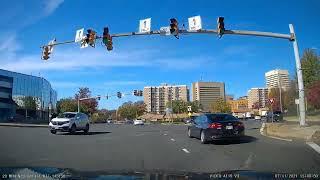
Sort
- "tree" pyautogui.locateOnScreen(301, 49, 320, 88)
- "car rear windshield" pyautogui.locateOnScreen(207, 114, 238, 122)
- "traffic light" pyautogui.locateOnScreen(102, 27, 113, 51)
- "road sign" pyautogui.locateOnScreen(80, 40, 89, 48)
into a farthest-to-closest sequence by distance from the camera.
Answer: "tree" pyautogui.locateOnScreen(301, 49, 320, 88) < "road sign" pyautogui.locateOnScreen(80, 40, 89, 48) < "traffic light" pyautogui.locateOnScreen(102, 27, 113, 51) < "car rear windshield" pyautogui.locateOnScreen(207, 114, 238, 122)

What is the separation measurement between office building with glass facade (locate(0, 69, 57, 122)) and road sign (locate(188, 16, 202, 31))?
97.5m

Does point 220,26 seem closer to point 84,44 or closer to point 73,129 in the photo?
point 84,44

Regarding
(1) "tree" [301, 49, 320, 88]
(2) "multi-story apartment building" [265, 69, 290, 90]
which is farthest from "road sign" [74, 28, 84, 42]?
(2) "multi-story apartment building" [265, 69, 290, 90]

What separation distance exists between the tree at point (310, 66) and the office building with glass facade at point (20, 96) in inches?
2463

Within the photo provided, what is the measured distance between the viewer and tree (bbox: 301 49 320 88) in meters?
87.6

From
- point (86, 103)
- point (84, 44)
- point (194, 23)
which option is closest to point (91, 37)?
point (84, 44)

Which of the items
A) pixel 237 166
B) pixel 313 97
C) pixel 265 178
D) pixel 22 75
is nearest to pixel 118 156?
pixel 237 166

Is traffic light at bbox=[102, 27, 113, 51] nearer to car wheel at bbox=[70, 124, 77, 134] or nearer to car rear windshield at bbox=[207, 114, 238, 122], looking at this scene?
car rear windshield at bbox=[207, 114, 238, 122]

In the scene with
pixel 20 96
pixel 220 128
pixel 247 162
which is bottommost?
pixel 247 162

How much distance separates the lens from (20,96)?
13575 cm

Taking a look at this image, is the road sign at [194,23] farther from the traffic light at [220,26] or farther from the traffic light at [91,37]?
the traffic light at [91,37]

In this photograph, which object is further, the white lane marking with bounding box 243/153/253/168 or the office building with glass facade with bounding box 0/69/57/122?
the office building with glass facade with bounding box 0/69/57/122

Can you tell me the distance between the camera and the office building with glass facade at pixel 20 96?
129 m

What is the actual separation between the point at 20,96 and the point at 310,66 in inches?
3217
